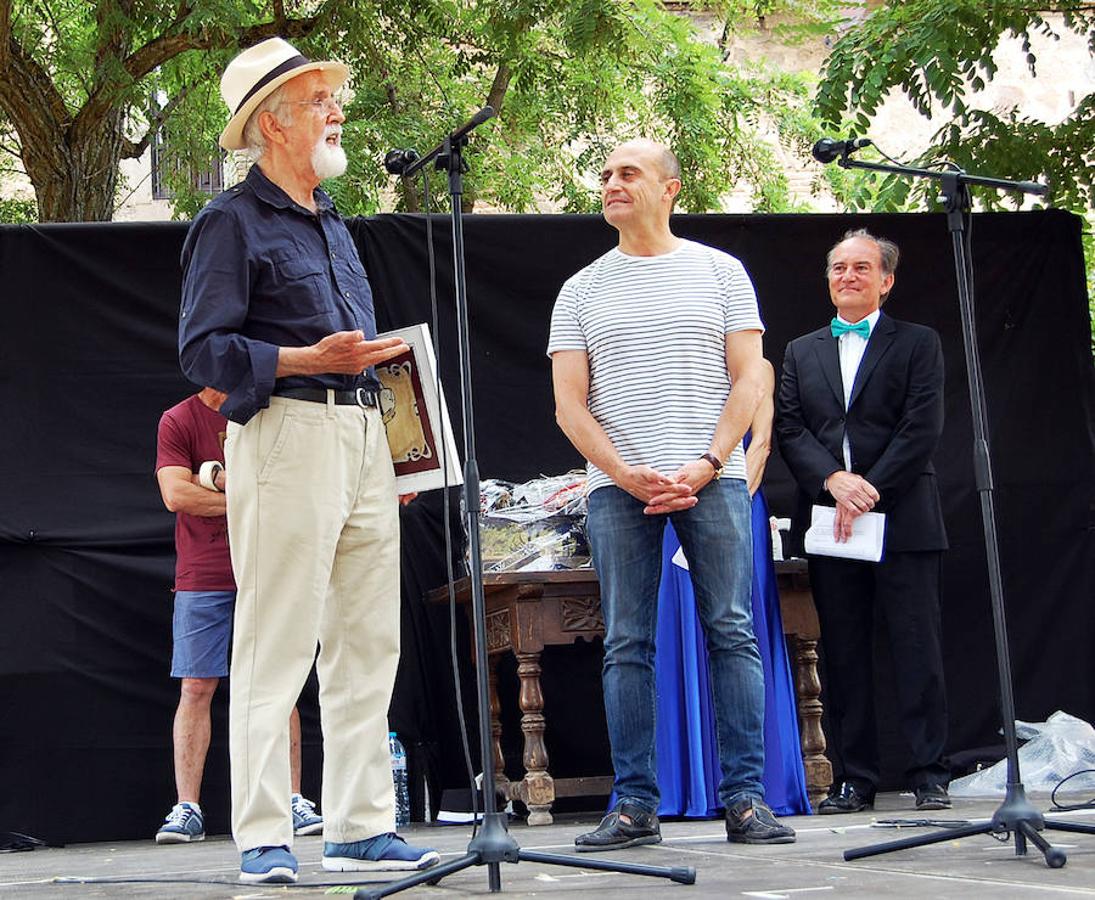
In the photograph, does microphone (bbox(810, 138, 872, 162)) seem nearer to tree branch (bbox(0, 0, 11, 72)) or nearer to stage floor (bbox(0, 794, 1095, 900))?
stage floor (bbox(0, 794, 1095, 900))

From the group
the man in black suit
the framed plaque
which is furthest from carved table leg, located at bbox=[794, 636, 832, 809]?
the framed plaque

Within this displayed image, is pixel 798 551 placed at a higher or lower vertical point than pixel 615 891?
higher

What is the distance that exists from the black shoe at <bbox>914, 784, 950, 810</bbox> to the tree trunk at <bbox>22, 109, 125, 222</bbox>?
632cm

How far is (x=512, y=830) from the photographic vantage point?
213 inches

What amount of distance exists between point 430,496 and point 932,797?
228cm

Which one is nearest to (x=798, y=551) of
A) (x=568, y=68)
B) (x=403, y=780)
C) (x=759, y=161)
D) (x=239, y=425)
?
(x=403, y=780)

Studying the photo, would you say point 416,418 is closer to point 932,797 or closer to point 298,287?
point 298,287

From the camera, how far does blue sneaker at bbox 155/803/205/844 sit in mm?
5582

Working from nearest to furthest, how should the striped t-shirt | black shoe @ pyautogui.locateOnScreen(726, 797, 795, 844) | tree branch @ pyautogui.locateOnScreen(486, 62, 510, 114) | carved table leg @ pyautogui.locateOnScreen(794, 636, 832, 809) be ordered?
black shoe @ pyautogui.locateOnScreen(726, 797, 795, 844)
the striped t-shirt
carved table leg @ pyautogui.locateOnScreen(794, 636, 832, 809)
tree branch @ pyautogui.locateOnScreen(486, 62, 510, 114)

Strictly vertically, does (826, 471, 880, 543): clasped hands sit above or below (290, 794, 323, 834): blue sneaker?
above

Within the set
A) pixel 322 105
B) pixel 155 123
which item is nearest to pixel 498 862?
pixel 322 105

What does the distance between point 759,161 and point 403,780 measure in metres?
9.35

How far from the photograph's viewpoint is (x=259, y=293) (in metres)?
3.66

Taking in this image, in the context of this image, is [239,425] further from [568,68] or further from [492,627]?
[568,68]
